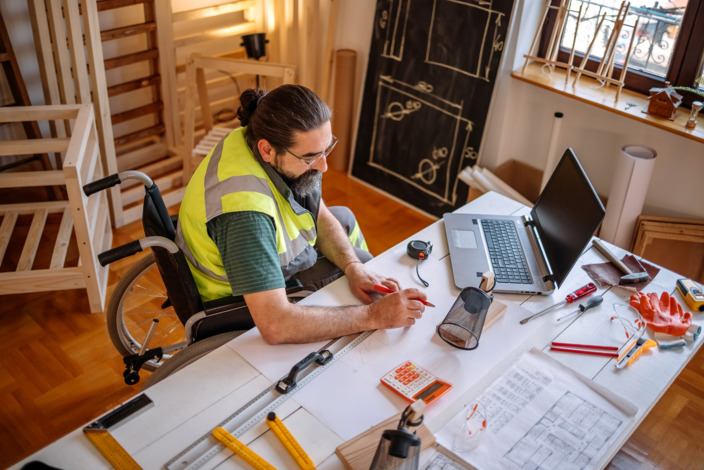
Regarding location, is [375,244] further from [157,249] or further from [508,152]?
[157,249]

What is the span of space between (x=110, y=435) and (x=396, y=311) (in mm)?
770

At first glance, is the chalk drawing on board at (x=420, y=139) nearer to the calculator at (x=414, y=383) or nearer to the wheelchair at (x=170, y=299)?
the wheelchair at (x=170, y=299)

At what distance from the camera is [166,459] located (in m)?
1.38

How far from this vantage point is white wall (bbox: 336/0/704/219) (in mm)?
3051

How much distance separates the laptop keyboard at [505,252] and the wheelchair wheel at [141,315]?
3.53 ft

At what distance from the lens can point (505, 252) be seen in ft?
6.90

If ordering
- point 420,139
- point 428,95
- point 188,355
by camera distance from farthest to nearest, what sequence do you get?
point 420,139 → point 428,95 → point 188,355

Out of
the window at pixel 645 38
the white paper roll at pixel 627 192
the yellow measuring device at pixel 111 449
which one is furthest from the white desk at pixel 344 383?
the window at pixel 645 38

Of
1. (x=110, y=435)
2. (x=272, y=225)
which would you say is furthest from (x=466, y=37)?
(x=110, y=435)

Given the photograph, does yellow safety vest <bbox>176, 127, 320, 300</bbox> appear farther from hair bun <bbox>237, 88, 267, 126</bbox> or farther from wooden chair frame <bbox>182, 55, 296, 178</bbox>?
wooden chair frame <bbox>182, 55, 296, 178</bbox>

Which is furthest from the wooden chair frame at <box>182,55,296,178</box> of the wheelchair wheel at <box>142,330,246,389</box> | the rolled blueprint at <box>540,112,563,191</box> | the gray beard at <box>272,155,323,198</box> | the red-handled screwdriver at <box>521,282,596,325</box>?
the red-handled screwdriver at <box>521,282,596,325</box>

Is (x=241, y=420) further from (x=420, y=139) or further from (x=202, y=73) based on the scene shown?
(x=202, y=73)

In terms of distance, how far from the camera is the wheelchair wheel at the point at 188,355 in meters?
1.79

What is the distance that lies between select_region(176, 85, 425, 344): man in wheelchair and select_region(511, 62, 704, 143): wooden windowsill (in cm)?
156
